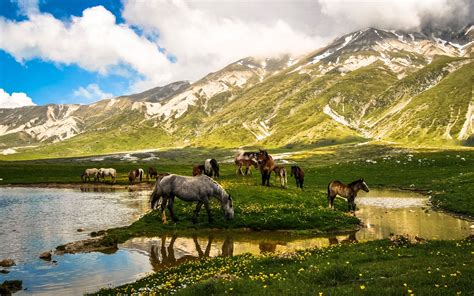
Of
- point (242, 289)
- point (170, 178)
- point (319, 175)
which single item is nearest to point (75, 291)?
point (242, 289)

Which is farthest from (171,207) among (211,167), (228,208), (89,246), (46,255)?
(211,167)

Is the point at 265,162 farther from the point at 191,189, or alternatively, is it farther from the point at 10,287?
the point at 10,287

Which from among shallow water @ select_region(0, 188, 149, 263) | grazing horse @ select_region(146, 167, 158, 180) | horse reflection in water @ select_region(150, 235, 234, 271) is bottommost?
horse reflection in water @ select_region(150, 235, 234, 271)

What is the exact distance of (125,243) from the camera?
34.5 meters

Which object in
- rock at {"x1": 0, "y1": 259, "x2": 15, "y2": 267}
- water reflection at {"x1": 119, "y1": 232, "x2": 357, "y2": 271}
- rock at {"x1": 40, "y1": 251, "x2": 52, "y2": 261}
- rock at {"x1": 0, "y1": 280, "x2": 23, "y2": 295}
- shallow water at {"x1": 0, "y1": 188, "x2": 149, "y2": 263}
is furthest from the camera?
shallow water at {"x1": 0, "y1": 188, "x2": 149, "y2": 263}

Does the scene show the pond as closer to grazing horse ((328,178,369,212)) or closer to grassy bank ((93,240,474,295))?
grazing horse ((328,178,369,212))

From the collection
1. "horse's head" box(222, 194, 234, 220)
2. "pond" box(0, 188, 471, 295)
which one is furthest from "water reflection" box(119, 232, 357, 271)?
"horse's head" box(222, 194, 234, 220)

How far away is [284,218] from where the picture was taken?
133 feet

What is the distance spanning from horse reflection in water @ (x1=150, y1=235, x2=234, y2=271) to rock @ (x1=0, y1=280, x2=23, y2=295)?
819 cm

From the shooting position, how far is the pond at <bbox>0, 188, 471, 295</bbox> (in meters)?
25.2

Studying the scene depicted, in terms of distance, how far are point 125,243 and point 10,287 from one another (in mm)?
12883

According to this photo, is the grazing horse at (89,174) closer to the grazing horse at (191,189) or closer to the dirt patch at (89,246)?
the grazing horse at (191,189)

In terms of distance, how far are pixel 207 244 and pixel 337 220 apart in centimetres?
1509

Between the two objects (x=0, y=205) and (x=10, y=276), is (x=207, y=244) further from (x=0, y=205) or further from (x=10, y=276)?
(x=0, y=205)
